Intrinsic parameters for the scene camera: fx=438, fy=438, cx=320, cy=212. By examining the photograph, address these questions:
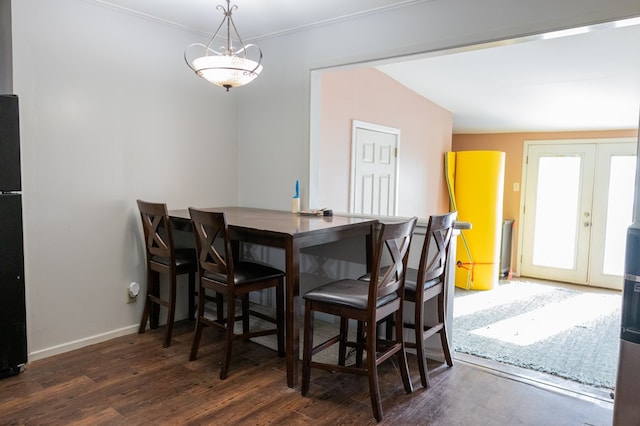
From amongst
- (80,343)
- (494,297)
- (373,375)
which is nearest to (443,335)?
(373,375)

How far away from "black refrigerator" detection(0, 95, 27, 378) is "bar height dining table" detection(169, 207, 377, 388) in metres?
0.91

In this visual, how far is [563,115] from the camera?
510cm

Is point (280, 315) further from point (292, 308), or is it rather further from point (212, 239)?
point (212, 239)

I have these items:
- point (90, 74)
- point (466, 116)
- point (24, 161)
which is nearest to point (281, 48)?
point (90, 74)

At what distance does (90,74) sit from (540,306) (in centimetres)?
460

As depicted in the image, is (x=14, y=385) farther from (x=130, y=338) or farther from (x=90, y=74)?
(x=90, y=74)

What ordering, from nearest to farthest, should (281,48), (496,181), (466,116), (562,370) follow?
(562,370)
(281,48)
(496,181)
(466,116)

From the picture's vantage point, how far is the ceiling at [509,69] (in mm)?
2902

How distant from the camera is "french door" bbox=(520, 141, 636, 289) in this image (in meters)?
5.66

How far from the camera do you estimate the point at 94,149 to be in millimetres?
2887

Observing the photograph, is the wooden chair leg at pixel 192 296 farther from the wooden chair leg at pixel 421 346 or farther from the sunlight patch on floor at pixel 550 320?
the sunlight patch on floor at pixel 550 320

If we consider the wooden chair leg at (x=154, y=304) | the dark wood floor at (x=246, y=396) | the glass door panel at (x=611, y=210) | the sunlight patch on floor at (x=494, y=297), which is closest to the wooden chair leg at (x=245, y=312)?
the dark wood floor at (x=246, y=396)

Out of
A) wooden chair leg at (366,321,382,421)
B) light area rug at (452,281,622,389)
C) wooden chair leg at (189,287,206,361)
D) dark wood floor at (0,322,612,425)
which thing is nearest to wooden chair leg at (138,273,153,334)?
dark wood floor at (0,322,612,425)

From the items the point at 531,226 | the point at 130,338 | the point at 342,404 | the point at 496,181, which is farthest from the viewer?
the point at 531,226
